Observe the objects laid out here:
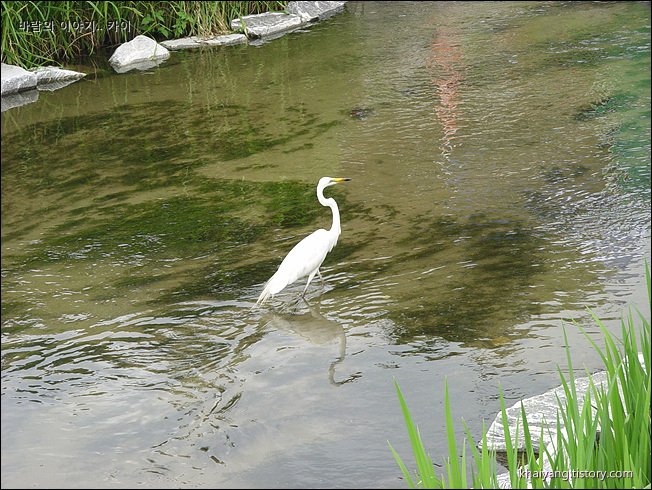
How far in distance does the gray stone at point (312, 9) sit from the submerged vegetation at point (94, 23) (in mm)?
188

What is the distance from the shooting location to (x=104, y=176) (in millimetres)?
5789

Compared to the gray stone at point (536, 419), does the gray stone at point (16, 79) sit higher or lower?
higher

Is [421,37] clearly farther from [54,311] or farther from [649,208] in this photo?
[54,311]

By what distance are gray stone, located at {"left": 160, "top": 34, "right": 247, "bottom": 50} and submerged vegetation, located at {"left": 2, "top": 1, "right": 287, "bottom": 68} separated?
121 millimetres

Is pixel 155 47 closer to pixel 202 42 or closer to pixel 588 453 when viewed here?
pixel 202 42

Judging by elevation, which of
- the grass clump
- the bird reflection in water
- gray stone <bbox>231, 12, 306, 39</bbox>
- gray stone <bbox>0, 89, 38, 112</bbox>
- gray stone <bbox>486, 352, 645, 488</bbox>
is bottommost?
the bird reflection in water

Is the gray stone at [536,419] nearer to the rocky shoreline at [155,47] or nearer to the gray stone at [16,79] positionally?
the rocky shoreline at [155,47]

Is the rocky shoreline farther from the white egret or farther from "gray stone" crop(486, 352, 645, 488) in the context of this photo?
"gray stone" crop(486, 352, 645, 488)

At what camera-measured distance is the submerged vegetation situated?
8242 millimetres

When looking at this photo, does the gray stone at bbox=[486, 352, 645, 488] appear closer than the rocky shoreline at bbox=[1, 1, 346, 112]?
Yes

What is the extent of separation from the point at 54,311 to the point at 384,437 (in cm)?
202

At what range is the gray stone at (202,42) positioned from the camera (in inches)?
387

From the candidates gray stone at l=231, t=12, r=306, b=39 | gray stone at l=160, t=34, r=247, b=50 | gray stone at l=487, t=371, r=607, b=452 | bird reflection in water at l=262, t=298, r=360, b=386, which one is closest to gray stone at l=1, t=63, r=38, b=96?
gray stone at l=160, t=34, r=247, b=50

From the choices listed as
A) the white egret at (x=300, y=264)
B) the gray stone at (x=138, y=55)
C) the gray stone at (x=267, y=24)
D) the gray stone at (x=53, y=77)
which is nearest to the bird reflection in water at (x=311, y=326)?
the white egret at (x=300, y=264)
